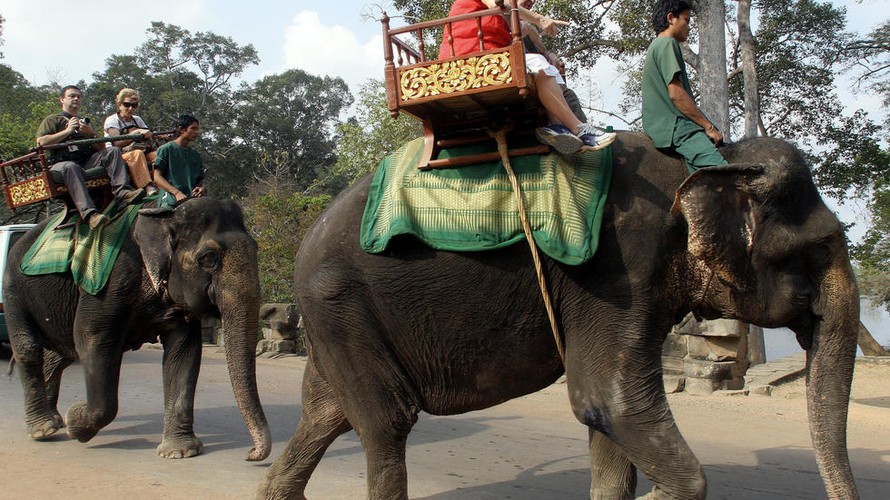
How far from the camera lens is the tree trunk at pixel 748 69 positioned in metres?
13.5

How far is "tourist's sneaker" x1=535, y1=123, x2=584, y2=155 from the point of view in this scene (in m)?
3.22

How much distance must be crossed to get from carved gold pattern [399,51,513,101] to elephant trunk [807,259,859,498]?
1465 millimetres

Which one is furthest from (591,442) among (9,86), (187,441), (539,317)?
(9,86)

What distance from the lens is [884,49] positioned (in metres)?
16.4

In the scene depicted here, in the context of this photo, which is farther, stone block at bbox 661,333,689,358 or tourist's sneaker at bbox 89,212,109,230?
stone block at bbox 661,333,689,358

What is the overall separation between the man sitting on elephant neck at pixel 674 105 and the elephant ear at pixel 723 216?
0.39ft

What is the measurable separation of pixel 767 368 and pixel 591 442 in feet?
23.5

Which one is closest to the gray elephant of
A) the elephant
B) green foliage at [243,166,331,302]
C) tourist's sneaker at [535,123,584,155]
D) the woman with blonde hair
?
the woman with blonde hair

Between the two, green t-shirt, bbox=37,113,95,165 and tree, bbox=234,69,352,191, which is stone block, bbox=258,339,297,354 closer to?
green t-shirt, bbox=37,113,95,165

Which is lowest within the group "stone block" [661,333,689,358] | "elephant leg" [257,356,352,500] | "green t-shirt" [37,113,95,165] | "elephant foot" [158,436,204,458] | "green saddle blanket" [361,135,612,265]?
"stone block" [661,333,689,358]

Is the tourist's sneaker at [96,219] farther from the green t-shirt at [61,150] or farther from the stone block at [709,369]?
the stone block at [709,369]

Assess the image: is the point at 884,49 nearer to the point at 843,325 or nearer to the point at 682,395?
the point at 682,395

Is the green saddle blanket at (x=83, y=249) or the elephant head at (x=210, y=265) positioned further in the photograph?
the green saddle blanket at (x=83, y=249)

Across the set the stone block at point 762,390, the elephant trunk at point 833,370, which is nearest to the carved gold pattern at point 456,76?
the elephant trunk at point 833,370
